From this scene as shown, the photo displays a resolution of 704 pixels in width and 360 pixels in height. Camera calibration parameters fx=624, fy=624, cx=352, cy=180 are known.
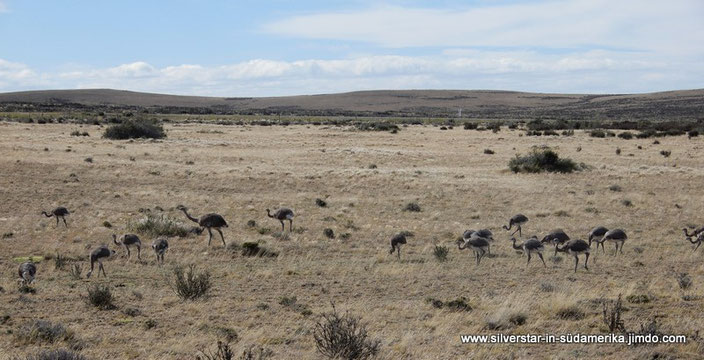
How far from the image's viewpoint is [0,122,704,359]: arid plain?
33.9 feet

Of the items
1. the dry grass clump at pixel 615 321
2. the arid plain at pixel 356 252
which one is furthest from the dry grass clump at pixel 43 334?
the dry grass clump at pixel 615 321

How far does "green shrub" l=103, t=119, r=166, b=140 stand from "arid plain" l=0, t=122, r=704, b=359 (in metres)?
13.5

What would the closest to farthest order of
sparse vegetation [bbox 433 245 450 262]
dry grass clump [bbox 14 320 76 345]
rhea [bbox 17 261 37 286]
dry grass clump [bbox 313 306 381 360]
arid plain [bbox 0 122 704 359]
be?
dry grass clump [bbox 313 306 381 360] → dry grass clump [bbox 14 320 76 345] → arid plain [bbox 0 122 704 359] → rhea [bbox 17 261 37 286] → sparse vegetation [bbox 433 245 450 262]

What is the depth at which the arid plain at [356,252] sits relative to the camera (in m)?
10.3

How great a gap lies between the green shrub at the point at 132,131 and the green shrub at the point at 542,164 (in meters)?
36.5

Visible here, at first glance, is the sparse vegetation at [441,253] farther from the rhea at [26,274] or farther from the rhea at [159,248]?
the rhea at [26,274]

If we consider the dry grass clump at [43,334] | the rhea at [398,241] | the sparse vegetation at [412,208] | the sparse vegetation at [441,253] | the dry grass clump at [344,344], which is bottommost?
the sparse vegetation at [412,208]

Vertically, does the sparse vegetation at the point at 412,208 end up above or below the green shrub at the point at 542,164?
below

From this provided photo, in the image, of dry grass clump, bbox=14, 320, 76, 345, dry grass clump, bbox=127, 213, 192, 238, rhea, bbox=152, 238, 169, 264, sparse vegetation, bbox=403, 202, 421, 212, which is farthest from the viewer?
sparse vegetation, bbox=403, 202, 421, 212

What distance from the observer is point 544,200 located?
2780 centimetres

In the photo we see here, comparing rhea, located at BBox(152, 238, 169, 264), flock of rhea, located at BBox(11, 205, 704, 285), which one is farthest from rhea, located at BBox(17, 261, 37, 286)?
rhea, located at BBox(152, 238, 169, 264)

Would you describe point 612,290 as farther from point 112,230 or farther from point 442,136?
point 442,136

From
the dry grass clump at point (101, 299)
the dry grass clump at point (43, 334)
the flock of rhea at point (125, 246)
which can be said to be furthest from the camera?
the flock of rhea at point (125, 246)

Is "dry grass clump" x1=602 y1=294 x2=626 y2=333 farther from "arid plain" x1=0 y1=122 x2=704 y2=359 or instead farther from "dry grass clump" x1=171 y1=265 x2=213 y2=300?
"dry grass clump" x1=171 y1=265 x2=213 y2=300
